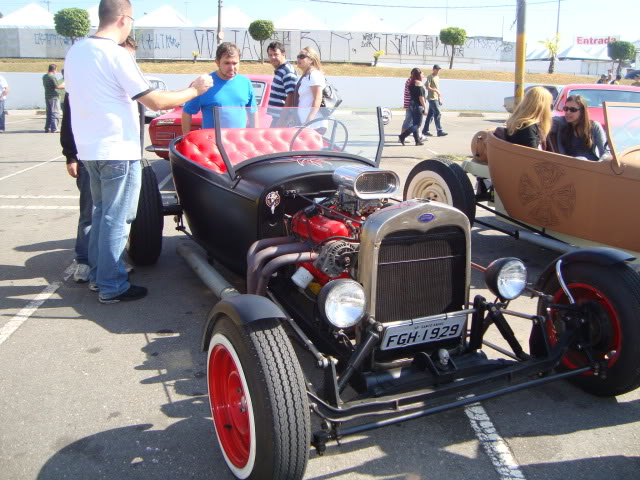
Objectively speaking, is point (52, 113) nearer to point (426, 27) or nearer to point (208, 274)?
point (208, 274)

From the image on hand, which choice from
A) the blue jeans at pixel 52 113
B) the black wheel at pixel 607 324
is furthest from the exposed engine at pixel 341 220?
the blue jeans at pixel 52 113

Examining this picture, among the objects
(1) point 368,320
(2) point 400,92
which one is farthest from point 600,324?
(2) point 400,92

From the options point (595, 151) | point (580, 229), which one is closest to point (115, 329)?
point (580, 229)

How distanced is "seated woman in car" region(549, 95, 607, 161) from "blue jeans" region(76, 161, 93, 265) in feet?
13.4

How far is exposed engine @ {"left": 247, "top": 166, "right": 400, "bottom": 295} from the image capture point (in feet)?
9.02

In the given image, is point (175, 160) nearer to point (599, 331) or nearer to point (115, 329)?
point (115, 329)

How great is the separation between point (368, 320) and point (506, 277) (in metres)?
0.72

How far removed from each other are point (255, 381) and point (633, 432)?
184 centimetres

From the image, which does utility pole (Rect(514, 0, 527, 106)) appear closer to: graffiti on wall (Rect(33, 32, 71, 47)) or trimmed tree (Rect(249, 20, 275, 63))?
trimmed tree (Rect(249, 20, 275, 63))

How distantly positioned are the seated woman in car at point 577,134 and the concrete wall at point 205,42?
1386 inches

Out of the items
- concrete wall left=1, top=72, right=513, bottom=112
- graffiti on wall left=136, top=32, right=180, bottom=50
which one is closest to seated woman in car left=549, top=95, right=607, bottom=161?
concrete wall left=1, top=72, right=513, bottom=112

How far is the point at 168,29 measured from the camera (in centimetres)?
3906

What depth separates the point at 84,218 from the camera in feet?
15.2

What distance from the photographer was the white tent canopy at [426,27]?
42438 mm
